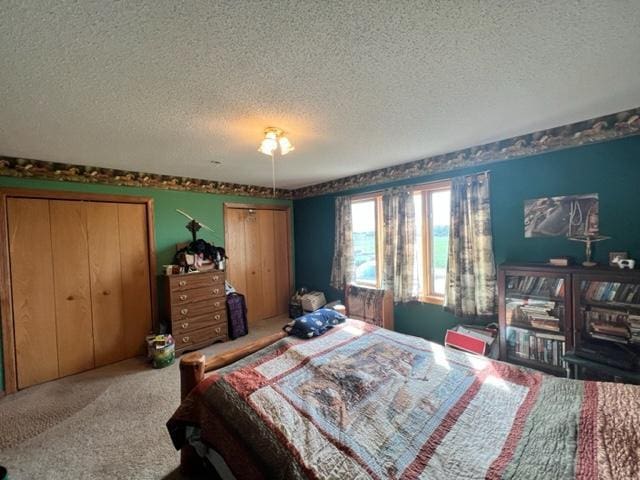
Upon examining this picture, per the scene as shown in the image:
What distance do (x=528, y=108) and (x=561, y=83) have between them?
1.07ft

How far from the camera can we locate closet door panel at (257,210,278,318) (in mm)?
4605

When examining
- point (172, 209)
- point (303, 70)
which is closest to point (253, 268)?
point (172, 209)

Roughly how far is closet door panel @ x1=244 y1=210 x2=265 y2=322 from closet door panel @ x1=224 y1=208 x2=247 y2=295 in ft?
0.24

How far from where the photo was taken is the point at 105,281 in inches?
122

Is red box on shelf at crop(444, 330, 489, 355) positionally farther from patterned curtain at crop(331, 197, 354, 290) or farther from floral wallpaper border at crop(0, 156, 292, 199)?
floral wallpaper border at crop(0, 156, 292, 199)

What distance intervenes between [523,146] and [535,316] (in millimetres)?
1625

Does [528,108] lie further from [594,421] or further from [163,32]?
[163,32]

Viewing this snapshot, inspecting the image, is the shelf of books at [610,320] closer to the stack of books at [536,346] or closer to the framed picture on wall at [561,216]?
the stack of books at [536,346]

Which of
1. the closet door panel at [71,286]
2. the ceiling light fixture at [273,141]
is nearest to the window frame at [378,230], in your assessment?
the ceiling light fixture at [273,141]

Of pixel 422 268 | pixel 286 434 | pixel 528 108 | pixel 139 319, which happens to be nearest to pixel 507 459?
pixel 286 434

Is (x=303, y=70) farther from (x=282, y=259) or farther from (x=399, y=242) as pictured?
(x=282, y=259)

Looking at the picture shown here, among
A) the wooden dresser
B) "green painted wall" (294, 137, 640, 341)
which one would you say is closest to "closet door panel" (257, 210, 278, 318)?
the wooden dresser

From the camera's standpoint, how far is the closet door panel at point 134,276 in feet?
10.6

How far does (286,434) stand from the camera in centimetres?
114
